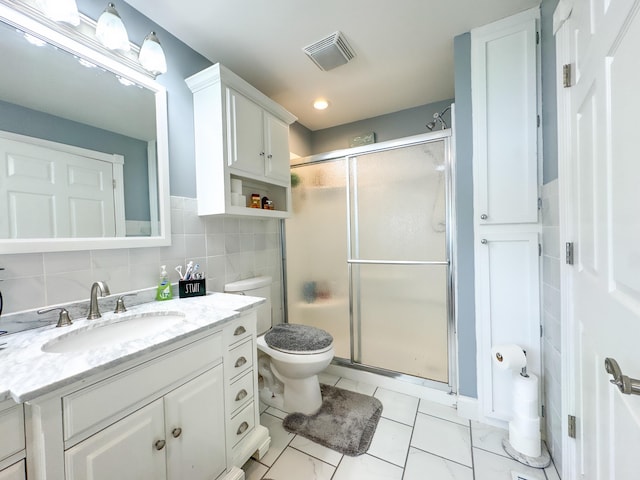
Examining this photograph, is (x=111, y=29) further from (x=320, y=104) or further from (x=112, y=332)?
(x=320, y=104)

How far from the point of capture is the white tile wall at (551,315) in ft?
3.80

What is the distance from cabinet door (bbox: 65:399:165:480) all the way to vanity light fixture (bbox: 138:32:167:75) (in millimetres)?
1546

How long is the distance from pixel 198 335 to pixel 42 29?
4.55 ft

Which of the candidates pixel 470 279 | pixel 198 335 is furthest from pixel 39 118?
pixel 470 279

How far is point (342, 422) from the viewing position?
1.56m

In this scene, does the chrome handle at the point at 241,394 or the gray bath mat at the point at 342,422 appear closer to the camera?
the chrome handle at the point at 241,394

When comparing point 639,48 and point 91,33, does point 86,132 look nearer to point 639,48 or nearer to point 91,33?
point 91,33

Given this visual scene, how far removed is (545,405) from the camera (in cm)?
135

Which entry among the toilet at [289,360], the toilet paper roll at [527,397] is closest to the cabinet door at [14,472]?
the toilet at [289,360]

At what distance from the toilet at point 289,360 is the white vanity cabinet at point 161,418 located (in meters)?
0.31

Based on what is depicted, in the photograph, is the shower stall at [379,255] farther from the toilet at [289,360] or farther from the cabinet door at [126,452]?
the cabinet door at [126,452]

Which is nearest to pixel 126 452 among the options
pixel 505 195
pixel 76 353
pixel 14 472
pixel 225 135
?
pixel 14 472

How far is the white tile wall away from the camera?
116 centimetres

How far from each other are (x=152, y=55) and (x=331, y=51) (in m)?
1.03
